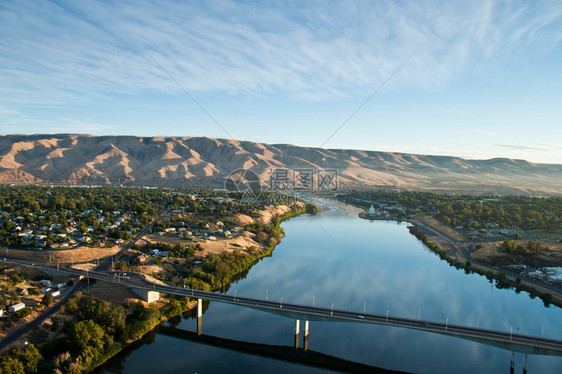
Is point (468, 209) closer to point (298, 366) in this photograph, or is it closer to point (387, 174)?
point (298, 366)

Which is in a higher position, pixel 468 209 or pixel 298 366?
pixel 468 209

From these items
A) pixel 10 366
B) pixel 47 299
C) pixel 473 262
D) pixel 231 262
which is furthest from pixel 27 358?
pixel 473 262

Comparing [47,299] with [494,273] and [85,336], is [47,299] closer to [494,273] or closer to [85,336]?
[85,336]

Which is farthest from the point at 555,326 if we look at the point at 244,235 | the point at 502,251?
the point at 244,235

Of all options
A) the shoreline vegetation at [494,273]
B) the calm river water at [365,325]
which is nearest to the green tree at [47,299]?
the calm river water at [365,325]

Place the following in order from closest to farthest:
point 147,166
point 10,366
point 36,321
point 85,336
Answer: point 10,366, point 85,336, point 36,321, point 147,166
